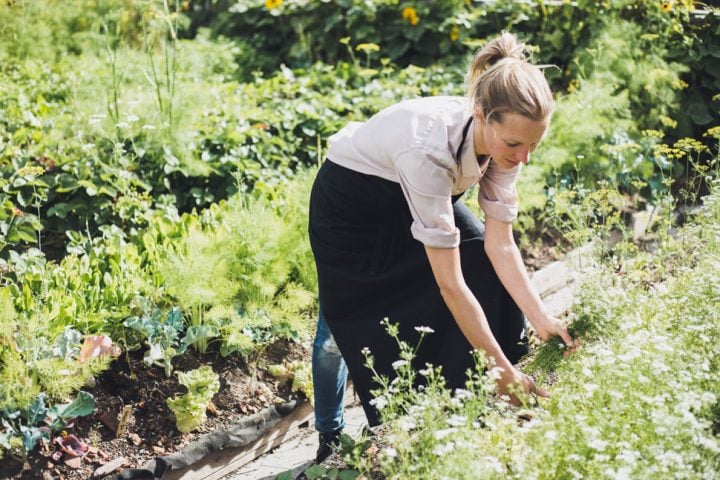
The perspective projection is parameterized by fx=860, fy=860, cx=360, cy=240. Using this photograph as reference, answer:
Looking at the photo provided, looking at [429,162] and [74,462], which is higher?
[429,162]

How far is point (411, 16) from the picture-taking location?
23.7 ft

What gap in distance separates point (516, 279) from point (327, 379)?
0.84 metres

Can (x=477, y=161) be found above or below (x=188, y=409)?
above

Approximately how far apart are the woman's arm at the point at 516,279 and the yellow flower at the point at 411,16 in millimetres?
4602

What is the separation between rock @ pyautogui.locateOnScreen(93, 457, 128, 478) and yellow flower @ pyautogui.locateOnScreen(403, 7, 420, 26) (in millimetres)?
4941

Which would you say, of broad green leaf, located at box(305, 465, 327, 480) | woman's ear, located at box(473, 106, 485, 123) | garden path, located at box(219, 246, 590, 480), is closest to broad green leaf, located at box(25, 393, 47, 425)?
garden path, located at box(219, 246, 590, 480)

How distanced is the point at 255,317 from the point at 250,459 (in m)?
0.59

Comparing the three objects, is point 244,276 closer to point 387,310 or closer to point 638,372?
point 387,310

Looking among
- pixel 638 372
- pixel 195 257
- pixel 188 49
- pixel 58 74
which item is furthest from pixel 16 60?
pixel 638 372

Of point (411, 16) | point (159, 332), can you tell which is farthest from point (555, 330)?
point (411, 16)

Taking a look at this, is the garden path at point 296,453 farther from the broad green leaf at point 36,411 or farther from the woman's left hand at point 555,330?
the broad green leaf at point 36,411

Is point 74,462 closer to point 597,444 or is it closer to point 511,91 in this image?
point 597,444

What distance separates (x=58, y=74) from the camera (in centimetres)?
612

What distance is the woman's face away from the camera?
97.1 inches
